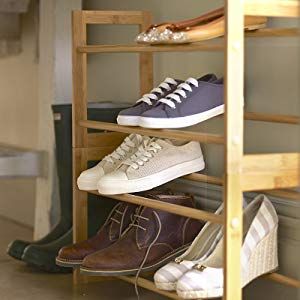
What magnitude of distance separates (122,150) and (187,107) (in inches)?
15.5

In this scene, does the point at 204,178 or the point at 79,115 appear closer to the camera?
the point at 204,178

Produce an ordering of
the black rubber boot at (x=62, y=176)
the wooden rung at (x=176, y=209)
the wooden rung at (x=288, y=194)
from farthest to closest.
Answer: the black rubber boot at (x=62, y=176), the wooden rung at (x=288, y=194), the wooden rung at (x=176, y=209)

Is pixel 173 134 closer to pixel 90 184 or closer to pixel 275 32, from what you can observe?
pixel 275 32

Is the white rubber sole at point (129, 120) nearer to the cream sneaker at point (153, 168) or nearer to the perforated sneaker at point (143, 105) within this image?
the perforated sneaker at point (143, 105)

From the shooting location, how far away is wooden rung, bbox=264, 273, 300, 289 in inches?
79.4

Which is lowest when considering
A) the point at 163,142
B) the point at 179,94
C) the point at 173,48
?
the point at 163,142

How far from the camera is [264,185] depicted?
183cm

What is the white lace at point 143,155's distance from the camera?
2172 mm

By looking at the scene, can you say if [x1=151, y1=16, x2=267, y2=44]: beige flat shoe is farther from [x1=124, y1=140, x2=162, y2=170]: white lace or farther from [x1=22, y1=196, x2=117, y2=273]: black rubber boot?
[x1=22, y1=196, x2=117, y2=273]: black rubber boot

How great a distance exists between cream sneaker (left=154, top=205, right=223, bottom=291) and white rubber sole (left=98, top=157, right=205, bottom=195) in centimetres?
15

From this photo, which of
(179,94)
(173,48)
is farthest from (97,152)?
(173,48)

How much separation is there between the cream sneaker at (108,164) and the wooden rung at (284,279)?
Result: 0.53 metres

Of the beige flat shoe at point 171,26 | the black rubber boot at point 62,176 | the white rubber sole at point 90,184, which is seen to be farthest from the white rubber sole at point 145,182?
the black rubber boot at point 62,176

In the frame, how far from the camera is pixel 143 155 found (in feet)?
7.23
